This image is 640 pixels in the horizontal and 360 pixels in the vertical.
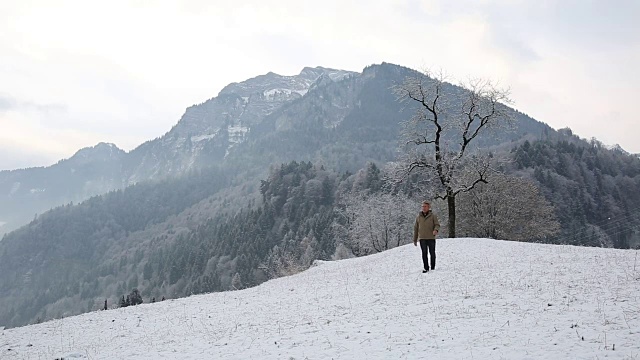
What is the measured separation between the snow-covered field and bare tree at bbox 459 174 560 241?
2869cm

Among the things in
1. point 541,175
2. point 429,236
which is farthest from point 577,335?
point 541,175

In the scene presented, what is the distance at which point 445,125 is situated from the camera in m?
35.1

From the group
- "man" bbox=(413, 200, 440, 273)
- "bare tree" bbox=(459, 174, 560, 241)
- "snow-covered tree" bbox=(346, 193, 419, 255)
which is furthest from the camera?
"snow-covered tree" bbox=(346, 193, 419, 255)

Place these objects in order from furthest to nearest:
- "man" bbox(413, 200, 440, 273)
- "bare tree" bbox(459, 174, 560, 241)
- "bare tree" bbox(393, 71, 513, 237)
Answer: "bare tree" bbox(459, 174, 560, 241) < "bare tree" bbox(393, 71, 513, 237) < "man" bbox(413, 200, 440, 273)

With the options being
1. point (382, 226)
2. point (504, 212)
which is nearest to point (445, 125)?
point (504, 212)

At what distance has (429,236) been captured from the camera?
20016 millimetres

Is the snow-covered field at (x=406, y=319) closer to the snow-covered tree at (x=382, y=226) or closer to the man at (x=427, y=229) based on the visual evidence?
the man at (x=427, y=229)

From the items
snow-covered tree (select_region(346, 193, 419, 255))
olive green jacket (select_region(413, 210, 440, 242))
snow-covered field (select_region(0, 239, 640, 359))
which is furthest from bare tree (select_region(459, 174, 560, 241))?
olive green jacket (select_region(413, 210, 440, 242))

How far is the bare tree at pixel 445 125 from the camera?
3434cm

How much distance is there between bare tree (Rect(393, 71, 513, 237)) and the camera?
34344 millimetres

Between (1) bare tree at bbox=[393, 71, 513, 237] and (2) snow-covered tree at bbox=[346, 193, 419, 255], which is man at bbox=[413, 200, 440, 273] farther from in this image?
(2) snow-covered tree at bbox=[346, 193, 419, 255]

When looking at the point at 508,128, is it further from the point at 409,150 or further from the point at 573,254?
the point at 573,254

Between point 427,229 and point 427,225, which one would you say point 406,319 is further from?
point 427,225

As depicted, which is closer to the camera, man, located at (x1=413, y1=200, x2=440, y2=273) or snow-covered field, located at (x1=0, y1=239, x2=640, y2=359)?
snow-covered field, located at (x1=0, y1=239, x2=640, y2=359)
